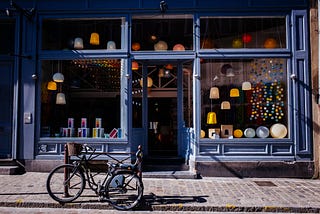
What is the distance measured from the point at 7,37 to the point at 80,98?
306 centimetres

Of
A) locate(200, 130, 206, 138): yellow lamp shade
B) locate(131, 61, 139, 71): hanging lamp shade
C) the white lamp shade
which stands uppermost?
locate(131, 61, 139, 71): hanging lamp shade

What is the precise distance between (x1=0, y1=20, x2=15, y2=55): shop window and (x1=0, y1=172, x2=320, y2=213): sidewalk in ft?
13.0

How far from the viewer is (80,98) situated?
947cm

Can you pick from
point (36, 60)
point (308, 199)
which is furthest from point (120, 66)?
point (308, 199)

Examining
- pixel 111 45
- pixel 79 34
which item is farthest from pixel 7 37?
pixel 111 45

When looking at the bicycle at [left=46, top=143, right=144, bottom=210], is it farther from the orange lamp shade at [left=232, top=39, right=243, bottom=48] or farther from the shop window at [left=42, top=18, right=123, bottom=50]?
the orange lamp shade at [left=232, top=39, right=243, bottom=48]

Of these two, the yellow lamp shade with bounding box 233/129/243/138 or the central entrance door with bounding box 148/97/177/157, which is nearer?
the yellow lamp shade with bounding box 233/129/243/138

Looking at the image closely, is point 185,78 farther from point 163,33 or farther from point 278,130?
point 278,130

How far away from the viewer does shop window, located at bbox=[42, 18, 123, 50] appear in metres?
9.46

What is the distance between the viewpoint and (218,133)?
29.7 ft

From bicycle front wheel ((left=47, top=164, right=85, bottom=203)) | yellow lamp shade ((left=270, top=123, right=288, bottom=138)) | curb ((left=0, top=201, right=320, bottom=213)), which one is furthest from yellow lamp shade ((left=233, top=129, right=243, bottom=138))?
bicycle front wheel ((left=47, top=164, right=85, bottom=203))

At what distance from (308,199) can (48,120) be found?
23.7ft

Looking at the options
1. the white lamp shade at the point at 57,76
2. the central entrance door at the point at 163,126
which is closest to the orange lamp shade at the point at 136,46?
the central entrance door at the point at 163,126

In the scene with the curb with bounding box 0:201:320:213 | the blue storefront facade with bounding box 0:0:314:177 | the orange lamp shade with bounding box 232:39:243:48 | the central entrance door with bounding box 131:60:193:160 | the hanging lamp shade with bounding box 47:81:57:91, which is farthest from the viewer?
the central entrance door with bounding box 131:60:193:160
